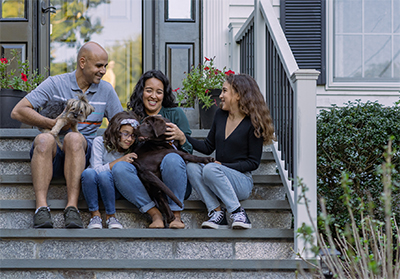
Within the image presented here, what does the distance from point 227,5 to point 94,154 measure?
2.64 m

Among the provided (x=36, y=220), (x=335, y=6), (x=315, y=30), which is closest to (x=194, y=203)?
(x=36, y=220)

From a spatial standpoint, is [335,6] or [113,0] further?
[113,0]

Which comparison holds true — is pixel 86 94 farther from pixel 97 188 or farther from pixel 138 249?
pixel 138 249

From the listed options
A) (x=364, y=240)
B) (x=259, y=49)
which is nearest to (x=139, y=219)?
(x=364, y=240)

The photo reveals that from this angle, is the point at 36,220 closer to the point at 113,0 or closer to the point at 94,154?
the point at 94,154

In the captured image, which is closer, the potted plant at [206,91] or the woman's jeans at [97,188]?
the woman's jeans at [97,188]

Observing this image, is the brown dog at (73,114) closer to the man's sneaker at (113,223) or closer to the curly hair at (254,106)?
the man's sneaker at (113,223)

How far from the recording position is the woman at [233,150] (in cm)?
292

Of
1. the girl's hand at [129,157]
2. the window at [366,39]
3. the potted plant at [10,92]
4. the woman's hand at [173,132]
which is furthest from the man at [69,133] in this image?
the window at [366,39]

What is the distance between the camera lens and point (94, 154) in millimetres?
3117

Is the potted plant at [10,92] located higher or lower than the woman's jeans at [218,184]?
higher

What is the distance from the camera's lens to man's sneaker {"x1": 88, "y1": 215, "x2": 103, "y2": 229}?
290 centimetres

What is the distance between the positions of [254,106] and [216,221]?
826 mm

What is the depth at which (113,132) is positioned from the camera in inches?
120
